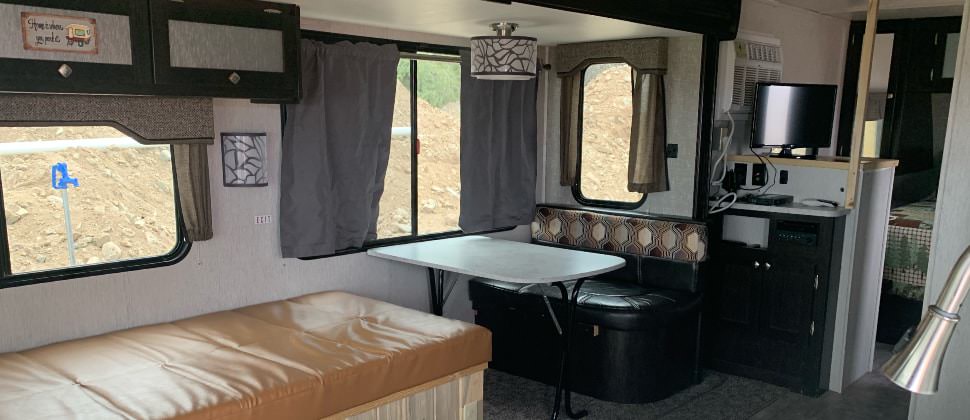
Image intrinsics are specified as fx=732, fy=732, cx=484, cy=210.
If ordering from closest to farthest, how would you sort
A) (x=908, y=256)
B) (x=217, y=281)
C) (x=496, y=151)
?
(x=217, y=281) → (x=496, y=151) → (x=908, y=256)

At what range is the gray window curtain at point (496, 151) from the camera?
4.43 m

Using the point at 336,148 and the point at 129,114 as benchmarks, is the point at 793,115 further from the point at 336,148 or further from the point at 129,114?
the point at 129,114

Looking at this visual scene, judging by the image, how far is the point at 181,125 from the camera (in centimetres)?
300

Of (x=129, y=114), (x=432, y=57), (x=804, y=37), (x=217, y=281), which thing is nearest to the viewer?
(x=129, y=114)

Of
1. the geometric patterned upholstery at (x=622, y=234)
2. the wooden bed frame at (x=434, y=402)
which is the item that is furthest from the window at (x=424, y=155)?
the wooden bed frame at (x=434, y=402)

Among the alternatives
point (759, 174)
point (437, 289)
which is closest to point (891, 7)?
point (759, 174)

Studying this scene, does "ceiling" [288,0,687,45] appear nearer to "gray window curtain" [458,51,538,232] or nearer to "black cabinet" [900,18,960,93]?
"gray window curtain" [458,51,538,232]

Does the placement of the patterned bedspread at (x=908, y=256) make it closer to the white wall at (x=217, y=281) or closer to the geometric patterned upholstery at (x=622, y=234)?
the geometric patterned upholstery at (x=622, y=234)

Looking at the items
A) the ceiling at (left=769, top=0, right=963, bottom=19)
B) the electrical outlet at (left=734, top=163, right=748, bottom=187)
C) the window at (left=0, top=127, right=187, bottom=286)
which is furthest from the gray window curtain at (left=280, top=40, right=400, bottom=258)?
the ceiling at (left=769, top=0, right=963, bottom=19)

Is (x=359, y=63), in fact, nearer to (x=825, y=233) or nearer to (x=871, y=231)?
(x=825, y=233)

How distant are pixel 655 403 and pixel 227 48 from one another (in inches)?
112

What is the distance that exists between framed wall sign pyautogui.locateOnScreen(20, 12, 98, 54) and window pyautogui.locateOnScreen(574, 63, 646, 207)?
316cm

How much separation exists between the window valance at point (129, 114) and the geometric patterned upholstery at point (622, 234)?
244 centimetres

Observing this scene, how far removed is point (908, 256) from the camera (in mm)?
5086
